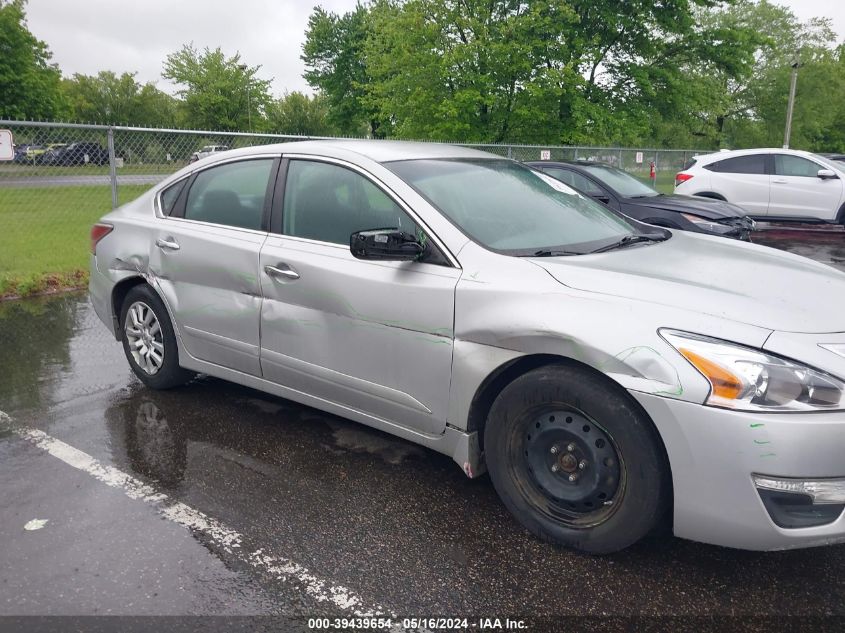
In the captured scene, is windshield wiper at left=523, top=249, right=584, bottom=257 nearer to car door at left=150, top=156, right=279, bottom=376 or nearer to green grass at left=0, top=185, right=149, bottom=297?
car door at left=150, top=156, right=279, bottom=376

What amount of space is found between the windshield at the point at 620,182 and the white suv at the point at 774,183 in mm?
4400

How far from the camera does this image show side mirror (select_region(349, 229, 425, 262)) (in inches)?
121

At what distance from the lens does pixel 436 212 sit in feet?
A: 10.7

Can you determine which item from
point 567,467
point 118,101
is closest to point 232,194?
point 567,467

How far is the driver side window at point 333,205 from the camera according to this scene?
11.3 ft

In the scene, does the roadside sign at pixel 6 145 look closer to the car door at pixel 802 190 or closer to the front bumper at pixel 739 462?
the front bumper at pixel 739 462

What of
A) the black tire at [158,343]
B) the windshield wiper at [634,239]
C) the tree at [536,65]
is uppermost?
the tree at [536,65]

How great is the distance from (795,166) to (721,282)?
1228 cm

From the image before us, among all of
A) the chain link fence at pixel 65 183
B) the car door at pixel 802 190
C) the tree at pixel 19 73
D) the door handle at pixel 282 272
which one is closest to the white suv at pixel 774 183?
the car door at pixel 802 190

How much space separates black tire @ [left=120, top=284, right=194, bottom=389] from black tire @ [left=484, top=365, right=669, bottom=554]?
242cm

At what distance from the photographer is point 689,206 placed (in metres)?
9.16

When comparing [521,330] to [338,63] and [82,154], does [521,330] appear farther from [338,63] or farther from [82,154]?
[338,63]

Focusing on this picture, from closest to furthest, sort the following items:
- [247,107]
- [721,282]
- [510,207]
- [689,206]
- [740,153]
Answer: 1. [721,282]
2. [510,207]
3. [689,206]
4. [740,153]
5. [247,107]

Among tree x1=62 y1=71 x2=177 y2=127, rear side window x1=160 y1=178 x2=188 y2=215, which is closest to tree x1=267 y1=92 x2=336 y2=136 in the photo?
tree x1=62 y1=71 x2=177 y2=127
